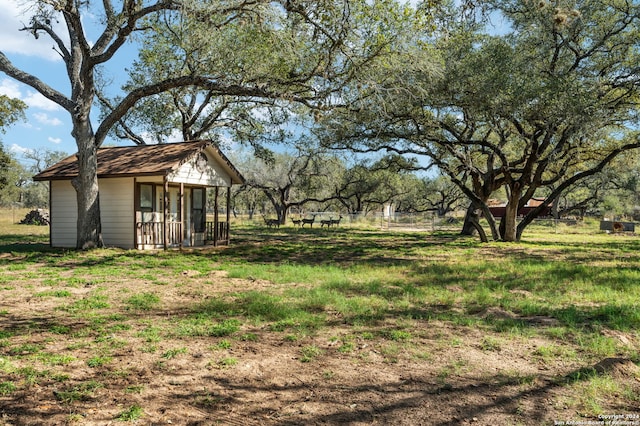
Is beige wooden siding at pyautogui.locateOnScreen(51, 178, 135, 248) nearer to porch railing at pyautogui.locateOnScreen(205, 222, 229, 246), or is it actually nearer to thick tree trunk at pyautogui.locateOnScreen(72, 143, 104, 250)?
thick tree trunk at pyautogui.locateOnScreen(72, 143, 104, 250)

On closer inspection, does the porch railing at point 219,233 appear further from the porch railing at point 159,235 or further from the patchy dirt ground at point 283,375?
the patchy dirt ground at point 283,375

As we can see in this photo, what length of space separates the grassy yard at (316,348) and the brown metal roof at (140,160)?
18.3 feet

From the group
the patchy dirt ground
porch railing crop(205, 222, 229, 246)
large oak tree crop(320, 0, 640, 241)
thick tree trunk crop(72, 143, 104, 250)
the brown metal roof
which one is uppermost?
large oak tree crop(320, 0, 640, 241)

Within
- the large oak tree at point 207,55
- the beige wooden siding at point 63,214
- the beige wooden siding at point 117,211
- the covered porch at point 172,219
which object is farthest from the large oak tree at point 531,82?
the beige wooden siding at point 63,214

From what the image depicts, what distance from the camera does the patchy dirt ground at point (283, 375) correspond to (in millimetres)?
3330

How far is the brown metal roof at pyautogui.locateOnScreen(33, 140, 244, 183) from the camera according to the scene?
14.7 meters

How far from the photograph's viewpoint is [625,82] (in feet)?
48.8

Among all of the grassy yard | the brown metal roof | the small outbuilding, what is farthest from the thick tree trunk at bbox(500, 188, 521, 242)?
the small outbuilding

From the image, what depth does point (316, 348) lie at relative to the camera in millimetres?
4918

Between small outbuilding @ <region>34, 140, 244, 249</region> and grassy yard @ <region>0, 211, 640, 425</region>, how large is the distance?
5467 millimetres

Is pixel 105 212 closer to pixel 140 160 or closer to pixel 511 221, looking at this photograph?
pixel 140 160


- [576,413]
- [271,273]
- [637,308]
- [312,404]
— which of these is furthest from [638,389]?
[271,273]

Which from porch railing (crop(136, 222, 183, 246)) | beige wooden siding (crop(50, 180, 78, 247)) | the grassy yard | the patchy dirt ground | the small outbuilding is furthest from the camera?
beige wooden siding (crop(50, 180, 78, 247))

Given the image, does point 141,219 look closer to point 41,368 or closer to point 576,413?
point 41,368
